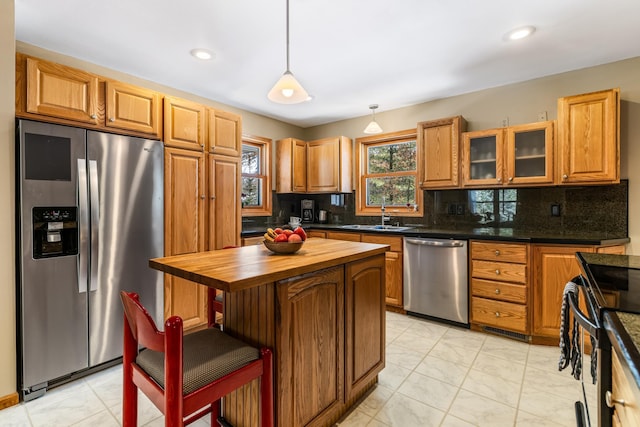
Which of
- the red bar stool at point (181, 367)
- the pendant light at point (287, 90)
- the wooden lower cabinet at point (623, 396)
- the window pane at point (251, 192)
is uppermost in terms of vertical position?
the pendant light at point (287, 90)

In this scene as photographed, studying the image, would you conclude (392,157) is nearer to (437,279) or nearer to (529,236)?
(437,279)

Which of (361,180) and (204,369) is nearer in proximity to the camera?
(204,369)

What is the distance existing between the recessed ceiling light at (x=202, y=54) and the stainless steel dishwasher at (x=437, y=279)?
2.58m

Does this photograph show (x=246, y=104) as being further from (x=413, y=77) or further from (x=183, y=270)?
(x=183, y=270)

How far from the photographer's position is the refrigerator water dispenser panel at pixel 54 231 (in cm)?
195

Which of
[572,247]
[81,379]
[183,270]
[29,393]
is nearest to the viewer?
[183,270]

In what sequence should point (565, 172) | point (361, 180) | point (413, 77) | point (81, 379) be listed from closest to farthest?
1. point (81, 379)
2. point (565, 172)
3. point (413, 77)
4. point (361, 180)

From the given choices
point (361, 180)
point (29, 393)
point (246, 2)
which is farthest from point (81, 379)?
point (361, 180)

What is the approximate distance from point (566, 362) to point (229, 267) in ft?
4.58

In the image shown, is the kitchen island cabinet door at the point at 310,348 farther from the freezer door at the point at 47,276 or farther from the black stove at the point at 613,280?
the freezer door at the point at 47,276

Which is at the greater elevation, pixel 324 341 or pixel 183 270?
pixel 183 270

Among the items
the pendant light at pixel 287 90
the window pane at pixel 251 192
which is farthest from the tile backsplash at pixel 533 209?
the pendant light at pixel 287 90

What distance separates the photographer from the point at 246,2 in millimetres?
1974

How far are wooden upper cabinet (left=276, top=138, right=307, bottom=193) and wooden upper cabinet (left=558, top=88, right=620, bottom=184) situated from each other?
9.98ft
